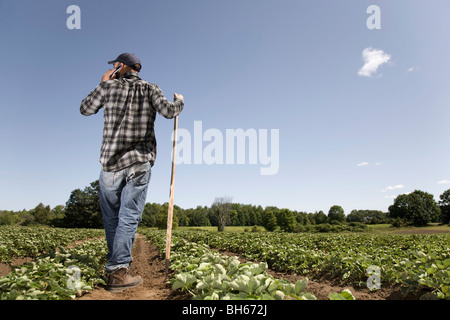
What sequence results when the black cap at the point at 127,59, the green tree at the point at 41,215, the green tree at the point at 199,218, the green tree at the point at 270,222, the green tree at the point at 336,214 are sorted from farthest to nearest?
1. the green tree at the point at 336,214
2. the green tree at the point at 199,218
3. the green tree at the point at 270,222
4. the green tree at the point at 41,215
5. the black cap at the point at 127,59

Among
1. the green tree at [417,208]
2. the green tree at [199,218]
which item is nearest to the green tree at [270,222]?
the green tree at [199,218]

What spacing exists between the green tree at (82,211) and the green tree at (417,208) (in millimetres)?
79908

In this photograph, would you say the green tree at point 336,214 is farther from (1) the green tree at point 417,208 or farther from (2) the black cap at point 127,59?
(2) the black cap at point 127,59

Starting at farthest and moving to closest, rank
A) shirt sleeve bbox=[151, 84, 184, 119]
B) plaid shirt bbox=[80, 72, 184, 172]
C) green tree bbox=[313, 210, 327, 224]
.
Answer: green tree bbox=[313, 210, 327, 224] → shirt sleeve bbox=[151, 84, 184, 119] → plaid shirt bbox=[80, 72, 184, 172]

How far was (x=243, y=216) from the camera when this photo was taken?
105375 millimetres

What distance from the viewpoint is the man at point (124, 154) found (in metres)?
2.94

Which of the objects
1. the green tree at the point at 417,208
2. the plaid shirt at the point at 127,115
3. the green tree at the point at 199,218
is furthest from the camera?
the green tree at the point at 199,218

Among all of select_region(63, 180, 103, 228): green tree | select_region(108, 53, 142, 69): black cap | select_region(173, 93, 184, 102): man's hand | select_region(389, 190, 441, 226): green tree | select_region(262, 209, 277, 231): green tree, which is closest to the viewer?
select_region(108, 53, 142, 69): black cap

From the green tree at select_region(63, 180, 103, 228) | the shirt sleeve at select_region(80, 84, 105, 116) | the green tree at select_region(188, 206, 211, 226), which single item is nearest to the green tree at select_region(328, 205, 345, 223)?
the green tree at select_region(188, 206, 211, 226)

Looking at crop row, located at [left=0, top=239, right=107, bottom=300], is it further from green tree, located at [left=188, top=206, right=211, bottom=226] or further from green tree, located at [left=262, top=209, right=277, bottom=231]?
green tree, located at [left=188, top=206, right=211, bottom=226]

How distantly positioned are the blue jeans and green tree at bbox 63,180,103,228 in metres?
58.4

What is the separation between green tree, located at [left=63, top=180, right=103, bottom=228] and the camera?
56500mm

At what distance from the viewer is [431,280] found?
288 centimetres
